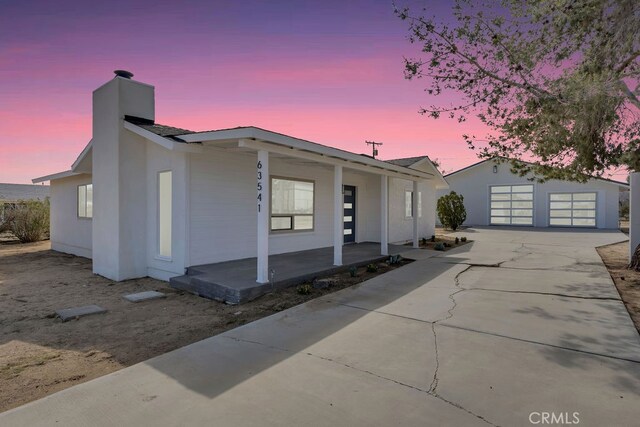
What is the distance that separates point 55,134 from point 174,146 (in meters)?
7.15

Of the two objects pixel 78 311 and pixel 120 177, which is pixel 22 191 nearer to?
pixel 120 177

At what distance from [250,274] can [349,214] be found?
635 centimetres

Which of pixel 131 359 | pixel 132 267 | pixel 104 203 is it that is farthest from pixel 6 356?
pixel 104 203

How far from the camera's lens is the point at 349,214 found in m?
12.6

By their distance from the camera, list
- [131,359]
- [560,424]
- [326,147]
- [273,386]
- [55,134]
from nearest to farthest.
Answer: [560,424], [273,386], [131,359], [326,147], [55,134]

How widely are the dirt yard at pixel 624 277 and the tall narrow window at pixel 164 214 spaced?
8.40 meters

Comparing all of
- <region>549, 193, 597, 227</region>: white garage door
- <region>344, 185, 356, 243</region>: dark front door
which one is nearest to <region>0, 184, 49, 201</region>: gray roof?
<region>344, 185, 356, 243</region>: dark front door

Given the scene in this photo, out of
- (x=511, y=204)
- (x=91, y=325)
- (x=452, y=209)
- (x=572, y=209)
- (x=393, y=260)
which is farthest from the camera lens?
(x=511, y=204)

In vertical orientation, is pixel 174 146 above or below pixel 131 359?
above

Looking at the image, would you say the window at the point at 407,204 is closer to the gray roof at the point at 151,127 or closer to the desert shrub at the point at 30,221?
the gray roof at the point at 151,127

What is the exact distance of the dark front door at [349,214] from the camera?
40.6 feet

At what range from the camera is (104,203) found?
8148 mm

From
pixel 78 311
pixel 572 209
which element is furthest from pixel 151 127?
pixel 572 209

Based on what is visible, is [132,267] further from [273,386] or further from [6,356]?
[273,386]
